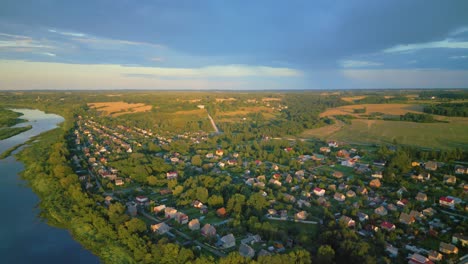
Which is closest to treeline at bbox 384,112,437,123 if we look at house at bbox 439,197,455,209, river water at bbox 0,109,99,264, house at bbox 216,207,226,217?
house at bbox 439,197,455,209

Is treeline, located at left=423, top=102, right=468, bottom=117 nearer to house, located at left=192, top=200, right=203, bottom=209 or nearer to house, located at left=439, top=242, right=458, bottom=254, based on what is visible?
house, located at left=439, top=242, right=458, bottom=254

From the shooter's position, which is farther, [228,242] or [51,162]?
[51,162]

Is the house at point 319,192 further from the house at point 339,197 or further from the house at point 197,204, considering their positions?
the house at point 197,204

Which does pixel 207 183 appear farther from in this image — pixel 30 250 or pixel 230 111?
pixel 230 111

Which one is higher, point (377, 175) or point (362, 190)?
point (377, 175)

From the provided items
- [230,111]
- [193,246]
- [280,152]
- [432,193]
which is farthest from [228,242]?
[230,111]

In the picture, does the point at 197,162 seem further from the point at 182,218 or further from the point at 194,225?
the point at 194,225

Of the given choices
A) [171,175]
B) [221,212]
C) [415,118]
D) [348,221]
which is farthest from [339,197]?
[415,118]

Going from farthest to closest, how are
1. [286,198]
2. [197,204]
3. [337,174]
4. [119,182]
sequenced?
[337,174] < [119,182] < [286,198] < [197,204]
